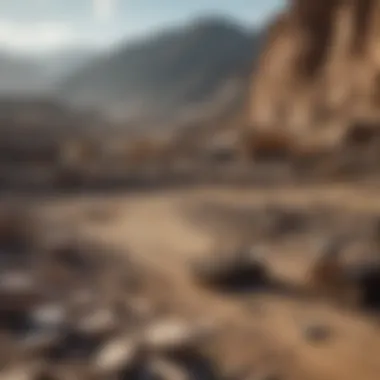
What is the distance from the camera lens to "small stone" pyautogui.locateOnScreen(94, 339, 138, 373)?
3049 millimetres

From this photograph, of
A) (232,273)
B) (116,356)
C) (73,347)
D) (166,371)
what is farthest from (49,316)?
(232,273)

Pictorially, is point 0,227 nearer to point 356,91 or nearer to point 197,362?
point 197,362

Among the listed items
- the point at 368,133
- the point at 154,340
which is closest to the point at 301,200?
the point at 154,340

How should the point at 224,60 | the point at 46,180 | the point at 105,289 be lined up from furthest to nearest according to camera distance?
1. the point at 224,60
2. the point at 46,180
3. the point at 105,289

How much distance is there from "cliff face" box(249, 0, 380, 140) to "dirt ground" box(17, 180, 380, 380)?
6.88 meters

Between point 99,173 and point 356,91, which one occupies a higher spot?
point 356,91

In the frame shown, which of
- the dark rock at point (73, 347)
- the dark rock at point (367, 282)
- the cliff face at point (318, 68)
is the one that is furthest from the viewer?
the cliff face at point (318, 68)

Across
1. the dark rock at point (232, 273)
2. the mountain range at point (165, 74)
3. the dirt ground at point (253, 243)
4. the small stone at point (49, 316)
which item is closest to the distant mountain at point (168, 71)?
the mountain range at point (165, 74)

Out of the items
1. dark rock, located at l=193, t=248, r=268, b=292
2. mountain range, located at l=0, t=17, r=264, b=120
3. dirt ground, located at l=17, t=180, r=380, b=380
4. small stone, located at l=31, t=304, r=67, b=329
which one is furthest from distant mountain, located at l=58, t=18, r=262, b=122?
small stone, located at l=31, t=304, r=67, b=329

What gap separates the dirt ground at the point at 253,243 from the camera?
3254 millimetres

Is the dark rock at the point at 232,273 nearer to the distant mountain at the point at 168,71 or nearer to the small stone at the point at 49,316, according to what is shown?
the small stone at the point at 49,316

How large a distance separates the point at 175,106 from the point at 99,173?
1126 inches

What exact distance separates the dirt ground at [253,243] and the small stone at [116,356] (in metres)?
0.41

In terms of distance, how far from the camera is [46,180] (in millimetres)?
8570
